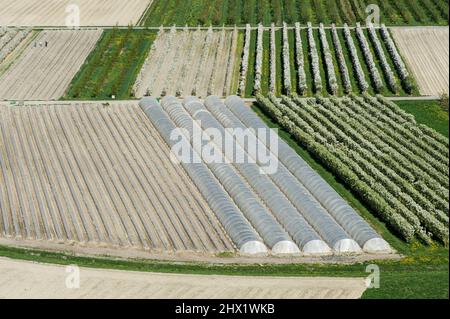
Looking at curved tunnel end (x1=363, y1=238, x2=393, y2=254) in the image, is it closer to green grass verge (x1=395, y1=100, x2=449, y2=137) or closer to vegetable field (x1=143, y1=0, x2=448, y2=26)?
green grass verge (x1=395, y1=100, x2=449, y2=137)

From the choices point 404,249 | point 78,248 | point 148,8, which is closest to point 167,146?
point 78,248

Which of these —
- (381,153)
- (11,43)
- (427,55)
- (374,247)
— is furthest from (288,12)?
(374,247)

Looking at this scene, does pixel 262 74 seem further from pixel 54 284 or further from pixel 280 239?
pixel 54 284

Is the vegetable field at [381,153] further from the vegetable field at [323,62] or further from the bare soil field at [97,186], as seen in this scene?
the bare soil field at [97,186]

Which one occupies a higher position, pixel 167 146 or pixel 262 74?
pixel 262 74

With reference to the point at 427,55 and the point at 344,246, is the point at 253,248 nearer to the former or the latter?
the point at 344,246

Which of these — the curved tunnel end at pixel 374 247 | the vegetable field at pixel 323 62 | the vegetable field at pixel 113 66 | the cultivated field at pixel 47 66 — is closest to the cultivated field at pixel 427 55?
the vegetable field at pixel 323 62

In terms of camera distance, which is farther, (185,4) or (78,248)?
(185,4)
